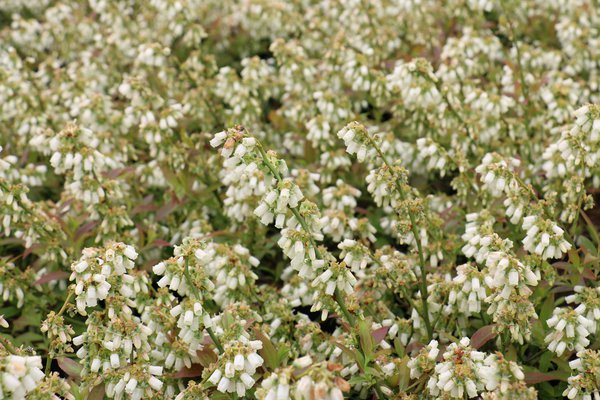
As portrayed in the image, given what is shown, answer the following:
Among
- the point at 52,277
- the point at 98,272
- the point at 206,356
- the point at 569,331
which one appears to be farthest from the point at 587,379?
the point at 52,277

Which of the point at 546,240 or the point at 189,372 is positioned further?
the point at 189,372

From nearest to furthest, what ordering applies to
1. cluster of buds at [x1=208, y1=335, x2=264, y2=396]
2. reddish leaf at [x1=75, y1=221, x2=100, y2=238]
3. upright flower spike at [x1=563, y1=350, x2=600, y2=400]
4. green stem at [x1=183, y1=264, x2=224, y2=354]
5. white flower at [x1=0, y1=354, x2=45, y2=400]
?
white flower at [x1=0, y1=354, x2=45, y2=400], cluster of buds at [x1=208, y1=335, x2=264, y2=396], upright flower spike at [x1=563, y1=350, x2=600, y2=400], green stem at [x1=183, y1=264, x2=224, y2=354], reddish leaf at [x1=75, y1=221, x2=100, y2=238]

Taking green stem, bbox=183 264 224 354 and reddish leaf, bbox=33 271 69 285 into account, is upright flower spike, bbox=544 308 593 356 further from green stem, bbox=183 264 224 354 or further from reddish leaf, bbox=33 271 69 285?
reddish leaf, bbox=33 271 69 285

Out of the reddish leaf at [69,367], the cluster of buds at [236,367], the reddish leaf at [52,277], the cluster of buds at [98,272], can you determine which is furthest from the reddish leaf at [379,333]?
the reddish leaf at [52,277]

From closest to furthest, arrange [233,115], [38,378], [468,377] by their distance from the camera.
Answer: [38,378], [468,377], [233,115]

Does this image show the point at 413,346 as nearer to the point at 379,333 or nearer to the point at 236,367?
the point at 379,333

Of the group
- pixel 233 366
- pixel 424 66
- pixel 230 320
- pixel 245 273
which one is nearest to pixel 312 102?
pixel 424 66

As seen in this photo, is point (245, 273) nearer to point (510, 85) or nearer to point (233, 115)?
point (233, 115)

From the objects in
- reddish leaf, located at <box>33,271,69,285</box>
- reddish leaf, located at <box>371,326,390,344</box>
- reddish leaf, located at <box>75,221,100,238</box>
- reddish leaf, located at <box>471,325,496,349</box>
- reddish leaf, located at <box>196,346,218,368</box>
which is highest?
reddish leaf, located at <box>471,325,496,349</box>

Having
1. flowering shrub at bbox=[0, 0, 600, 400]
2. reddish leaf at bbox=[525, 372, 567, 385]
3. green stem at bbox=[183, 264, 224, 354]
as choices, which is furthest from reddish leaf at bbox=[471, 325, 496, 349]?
green stem at bbox=[183, 264, 224, 354]
